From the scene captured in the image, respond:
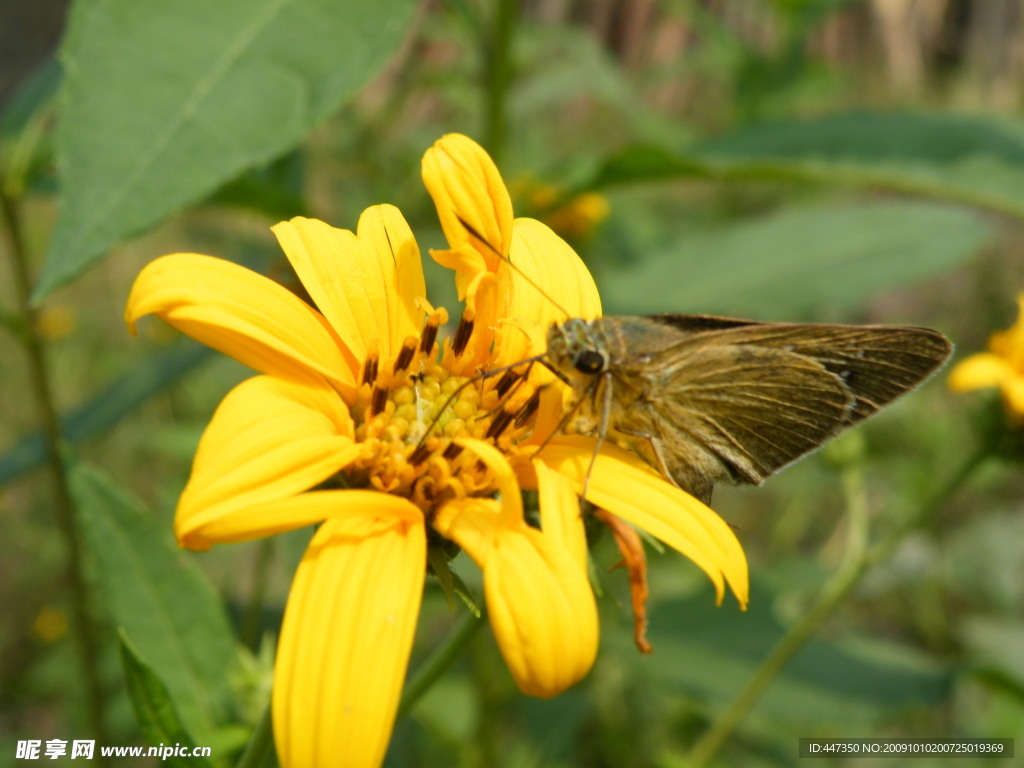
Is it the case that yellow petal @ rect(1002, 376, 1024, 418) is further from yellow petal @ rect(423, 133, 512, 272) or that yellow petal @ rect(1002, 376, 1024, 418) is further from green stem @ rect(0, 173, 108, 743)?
green stem @ rect(0, 173, 108, 743)

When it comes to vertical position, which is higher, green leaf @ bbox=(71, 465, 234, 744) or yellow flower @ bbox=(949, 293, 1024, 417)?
green leaf @ bbox=(71, 465, 234, 744)

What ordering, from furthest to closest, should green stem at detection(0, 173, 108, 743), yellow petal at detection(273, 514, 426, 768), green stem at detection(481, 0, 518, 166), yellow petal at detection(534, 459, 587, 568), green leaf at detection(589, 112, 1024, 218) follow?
green stem at detection(481, 0, 518, 166)
green leaf at detection(589, 112, 1024, 218)
green stem at detection(0, 173, 108, 743)
yellow petal at detection(534, 459, 587, 568)
yellow petal at detection(273, 514, 426, 768)

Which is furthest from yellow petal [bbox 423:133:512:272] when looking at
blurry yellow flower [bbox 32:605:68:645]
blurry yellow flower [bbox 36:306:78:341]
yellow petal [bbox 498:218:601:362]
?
blurry yellow flower [bbox 36:306:78:341]

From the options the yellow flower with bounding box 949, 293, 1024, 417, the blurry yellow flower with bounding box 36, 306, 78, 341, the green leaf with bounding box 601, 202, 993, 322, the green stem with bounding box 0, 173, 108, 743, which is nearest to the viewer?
the green stem with bounding box 0, 173, 108, 743

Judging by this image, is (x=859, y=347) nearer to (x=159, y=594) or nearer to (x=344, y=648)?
(x=344, y=648)

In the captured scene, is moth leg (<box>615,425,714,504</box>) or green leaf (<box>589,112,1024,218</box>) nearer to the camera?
moth leg (<box>615,425,714,504</box>)

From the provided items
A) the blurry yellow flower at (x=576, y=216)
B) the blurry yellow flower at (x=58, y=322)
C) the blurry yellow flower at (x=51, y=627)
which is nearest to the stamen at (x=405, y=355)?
the blurry yellow flower at (x=576, y=216)

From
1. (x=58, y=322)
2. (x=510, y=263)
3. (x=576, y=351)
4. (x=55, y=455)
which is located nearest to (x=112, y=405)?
(x=55, y=455)

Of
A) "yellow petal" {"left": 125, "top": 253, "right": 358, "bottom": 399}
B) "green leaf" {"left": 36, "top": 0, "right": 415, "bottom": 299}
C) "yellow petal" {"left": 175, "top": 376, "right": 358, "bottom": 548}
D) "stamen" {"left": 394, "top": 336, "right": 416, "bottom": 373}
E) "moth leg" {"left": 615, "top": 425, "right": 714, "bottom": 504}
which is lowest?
"moth leg" {"left": 615, "top": 425, "right": 714, "bottom": 504}
